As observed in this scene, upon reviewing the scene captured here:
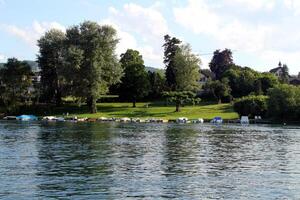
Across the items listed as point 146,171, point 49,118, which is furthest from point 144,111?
point 146,171

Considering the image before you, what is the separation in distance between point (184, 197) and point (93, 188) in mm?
6510

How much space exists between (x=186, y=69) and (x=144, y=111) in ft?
88.8

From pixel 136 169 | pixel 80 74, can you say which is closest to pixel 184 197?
pixel 136 169

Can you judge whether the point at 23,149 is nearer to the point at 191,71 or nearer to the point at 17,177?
the point at 17,177

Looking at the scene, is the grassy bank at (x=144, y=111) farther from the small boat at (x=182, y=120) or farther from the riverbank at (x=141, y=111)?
the small boat at (x=182, y=120)

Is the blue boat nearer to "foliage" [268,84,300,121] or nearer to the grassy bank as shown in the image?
the grassy bank

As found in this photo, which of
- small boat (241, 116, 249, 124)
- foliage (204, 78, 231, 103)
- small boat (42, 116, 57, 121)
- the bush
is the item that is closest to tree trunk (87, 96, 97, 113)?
small boat (42, 116, 57, 121)

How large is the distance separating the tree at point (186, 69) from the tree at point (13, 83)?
51.7 meters

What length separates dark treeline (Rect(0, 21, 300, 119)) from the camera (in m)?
158

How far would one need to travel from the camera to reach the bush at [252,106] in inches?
6186

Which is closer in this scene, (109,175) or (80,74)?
(109,175)

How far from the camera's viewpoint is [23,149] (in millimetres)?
63562

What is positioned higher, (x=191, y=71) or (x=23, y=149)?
(x=191, y=71)

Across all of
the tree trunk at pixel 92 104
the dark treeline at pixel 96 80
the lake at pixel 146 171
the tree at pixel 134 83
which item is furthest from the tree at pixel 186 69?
the lake at pixel 146 171
